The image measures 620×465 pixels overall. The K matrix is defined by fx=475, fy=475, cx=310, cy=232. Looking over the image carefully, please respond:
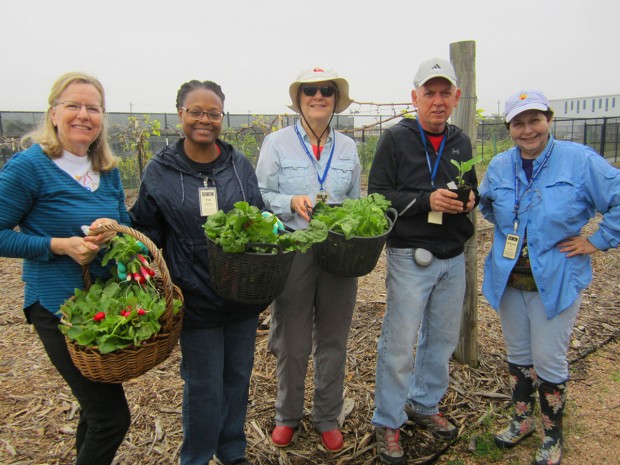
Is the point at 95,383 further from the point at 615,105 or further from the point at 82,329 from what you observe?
the point at 615,105

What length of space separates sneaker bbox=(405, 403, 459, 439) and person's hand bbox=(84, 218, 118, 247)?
223 centimetres

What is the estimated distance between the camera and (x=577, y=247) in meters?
2.62

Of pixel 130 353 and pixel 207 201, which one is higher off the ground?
pixel 207 201

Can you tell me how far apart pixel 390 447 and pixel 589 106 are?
220 ft

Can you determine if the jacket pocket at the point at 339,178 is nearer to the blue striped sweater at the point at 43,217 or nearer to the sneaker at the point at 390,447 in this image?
the blue striped sweater at the point at 43,217

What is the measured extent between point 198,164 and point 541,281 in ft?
6.44

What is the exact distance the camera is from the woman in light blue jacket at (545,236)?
2604 millimetres

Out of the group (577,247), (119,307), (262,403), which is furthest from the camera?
(262,403)

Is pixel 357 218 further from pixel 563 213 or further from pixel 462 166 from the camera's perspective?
pixel 563 213

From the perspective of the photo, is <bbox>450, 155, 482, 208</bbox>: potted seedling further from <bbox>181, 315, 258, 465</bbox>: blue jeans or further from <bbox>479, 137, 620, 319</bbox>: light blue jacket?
<bbox>181, 315, 258, 465</bbox>: blue jeans

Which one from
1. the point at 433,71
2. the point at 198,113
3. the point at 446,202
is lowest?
the point at 446,202

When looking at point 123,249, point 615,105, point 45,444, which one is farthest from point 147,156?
point 615,105

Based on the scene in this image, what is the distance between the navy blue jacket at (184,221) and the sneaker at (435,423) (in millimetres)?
1524

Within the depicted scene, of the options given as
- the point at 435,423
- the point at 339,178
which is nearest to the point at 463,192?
the point at 339,178
